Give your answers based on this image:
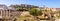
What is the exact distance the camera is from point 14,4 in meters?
3.16

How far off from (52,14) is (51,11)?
0.35ft

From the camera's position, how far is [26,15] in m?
3.25

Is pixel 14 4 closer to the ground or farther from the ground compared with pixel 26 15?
farther from the ground

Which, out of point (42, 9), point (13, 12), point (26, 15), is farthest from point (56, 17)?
point (13, 12)

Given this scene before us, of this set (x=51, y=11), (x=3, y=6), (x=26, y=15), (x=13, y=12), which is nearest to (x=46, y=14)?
(x=51, y=11)

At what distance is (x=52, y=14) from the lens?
333 cm

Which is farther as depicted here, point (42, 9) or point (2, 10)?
point (42, 9)

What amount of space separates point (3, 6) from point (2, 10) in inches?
3.7

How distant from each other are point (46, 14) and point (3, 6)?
1093mm

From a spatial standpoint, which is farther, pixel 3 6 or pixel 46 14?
pixel 46 14

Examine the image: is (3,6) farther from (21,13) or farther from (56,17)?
(56,17)

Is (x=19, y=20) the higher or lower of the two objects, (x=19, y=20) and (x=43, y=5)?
the lower

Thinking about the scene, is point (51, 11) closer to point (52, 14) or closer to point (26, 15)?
point (52, 14)

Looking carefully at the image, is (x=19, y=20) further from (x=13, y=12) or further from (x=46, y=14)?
(x=46, y=14)
